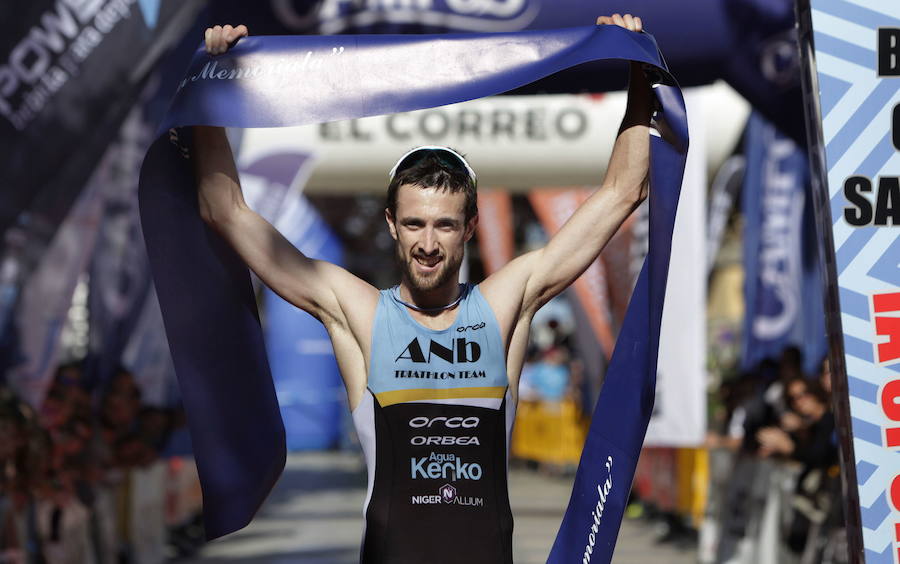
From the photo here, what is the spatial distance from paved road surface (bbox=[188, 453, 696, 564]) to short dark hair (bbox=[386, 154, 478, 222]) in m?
7.95

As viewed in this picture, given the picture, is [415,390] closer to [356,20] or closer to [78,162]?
[78,162]

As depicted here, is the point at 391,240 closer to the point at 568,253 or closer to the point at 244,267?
the point at 244,267

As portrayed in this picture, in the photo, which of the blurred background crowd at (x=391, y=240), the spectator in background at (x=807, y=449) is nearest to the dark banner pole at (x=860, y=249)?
the blurred background crowd at (x=391, y=240)

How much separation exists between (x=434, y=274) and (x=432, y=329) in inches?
5.8

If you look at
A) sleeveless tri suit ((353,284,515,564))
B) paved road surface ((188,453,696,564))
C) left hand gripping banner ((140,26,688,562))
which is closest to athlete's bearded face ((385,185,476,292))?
sleeveless tri suit ((353,284,515,564))

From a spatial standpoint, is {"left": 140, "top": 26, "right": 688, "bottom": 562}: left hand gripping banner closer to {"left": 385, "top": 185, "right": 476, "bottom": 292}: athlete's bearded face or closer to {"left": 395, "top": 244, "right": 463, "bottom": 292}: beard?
{"left": 385, "top": 185, "right": 476, "bottom": 292}: athlete's bearded face

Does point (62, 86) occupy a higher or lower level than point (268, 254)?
higher

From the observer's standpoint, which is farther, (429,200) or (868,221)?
(868,221)

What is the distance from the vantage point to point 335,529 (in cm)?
1459

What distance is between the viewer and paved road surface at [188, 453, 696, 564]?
12578 mm

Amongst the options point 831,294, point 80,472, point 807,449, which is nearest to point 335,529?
point 80,472

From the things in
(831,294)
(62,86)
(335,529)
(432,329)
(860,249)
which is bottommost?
(335,529)

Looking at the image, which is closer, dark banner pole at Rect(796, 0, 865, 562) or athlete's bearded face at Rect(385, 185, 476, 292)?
athlete's bearded face at Rect(385, 185, 476, 292)

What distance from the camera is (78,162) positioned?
6387 millimetres
